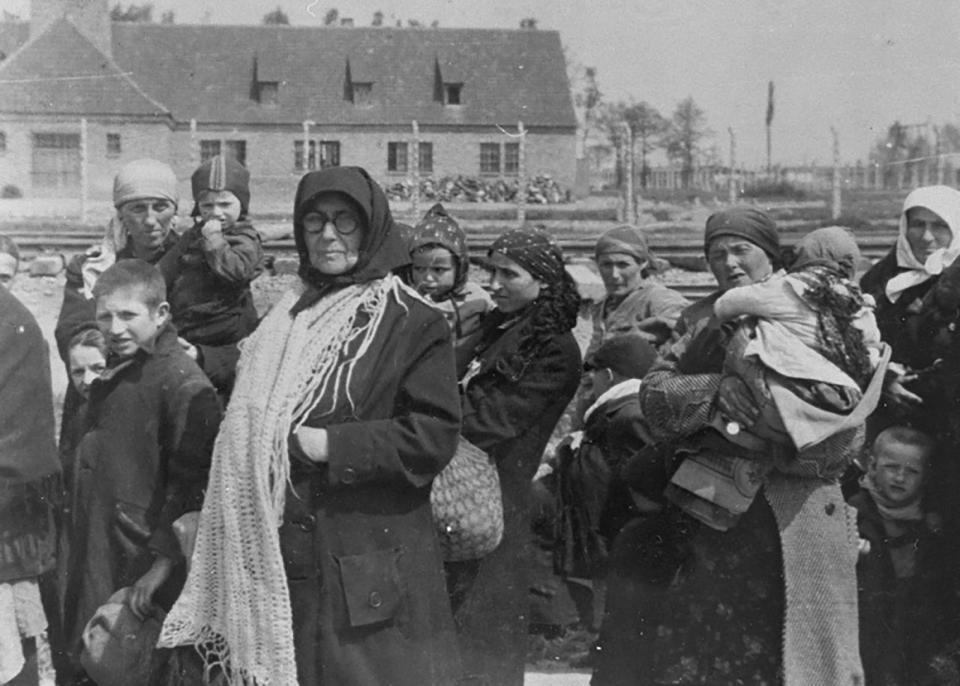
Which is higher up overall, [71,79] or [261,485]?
[71,79]

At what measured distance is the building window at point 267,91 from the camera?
109 feet

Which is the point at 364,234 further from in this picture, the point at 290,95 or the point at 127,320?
the point at 290,95

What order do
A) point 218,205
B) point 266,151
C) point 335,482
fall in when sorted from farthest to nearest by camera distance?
point 266,151, point 218,205, point 335,482

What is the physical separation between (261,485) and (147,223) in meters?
1.83

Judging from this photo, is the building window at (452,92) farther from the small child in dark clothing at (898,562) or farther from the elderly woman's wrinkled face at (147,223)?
the small child in dark clothing at (898,562)

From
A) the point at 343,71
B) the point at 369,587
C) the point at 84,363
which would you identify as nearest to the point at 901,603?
the point at 369,587

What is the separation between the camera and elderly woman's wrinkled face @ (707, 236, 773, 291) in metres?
4.32

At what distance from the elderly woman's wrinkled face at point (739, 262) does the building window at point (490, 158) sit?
2877 cm

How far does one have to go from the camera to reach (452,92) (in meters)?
33.5

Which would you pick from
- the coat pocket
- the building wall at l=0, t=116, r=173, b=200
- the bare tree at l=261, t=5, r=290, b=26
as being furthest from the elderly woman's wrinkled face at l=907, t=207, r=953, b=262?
the bare tree at l=261, t=5, r=290, b=26

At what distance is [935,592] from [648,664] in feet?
3.08

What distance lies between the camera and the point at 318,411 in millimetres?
3330

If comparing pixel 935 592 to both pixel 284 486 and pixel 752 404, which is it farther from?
pixel 284 486

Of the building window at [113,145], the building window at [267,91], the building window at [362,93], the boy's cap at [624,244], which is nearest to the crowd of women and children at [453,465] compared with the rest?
the boy's cap at [624,244]
